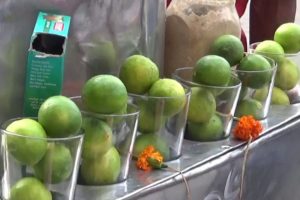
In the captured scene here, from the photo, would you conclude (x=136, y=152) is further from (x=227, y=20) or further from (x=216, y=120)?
(x=227, y=20)

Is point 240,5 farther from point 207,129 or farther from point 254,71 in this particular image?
point 207,129

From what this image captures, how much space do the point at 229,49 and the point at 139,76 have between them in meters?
0.22

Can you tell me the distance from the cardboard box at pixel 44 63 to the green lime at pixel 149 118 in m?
0.12

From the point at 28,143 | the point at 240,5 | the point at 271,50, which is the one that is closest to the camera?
the point at 28,143

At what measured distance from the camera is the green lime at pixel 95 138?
2.60 ft

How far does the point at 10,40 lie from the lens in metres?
0.87

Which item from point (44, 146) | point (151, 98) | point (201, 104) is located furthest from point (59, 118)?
point (201, 104)

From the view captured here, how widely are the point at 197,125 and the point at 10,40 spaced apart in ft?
1.06

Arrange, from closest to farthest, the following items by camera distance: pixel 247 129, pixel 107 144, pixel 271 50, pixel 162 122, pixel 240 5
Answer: pixel 107 144 < pixel 162 122 < pixel 247 129 < pixel 271 50 < pixel 240 5

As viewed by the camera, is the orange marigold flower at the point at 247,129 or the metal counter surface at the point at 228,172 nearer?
the metal counter surface at the point at 228,172

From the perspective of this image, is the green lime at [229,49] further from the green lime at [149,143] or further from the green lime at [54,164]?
the green lime at [54,164]

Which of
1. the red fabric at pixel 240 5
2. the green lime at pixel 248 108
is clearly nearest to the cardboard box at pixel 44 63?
the green lime at pixel 248 108

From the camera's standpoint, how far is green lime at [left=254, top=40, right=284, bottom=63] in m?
1.16

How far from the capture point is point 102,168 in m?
0.82
